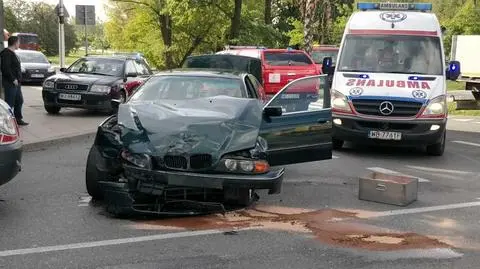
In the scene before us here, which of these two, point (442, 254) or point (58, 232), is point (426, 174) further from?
point (58, 232)

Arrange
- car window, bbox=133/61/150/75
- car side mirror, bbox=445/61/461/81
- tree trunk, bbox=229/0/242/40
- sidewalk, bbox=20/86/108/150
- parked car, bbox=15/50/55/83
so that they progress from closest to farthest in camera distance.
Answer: sidewalk, bbox=20/86/108/150 < car side mirror, bbox=445/61/461/81 < car window, bbox=133/61/150/75 < parked car, bbox=15/50/55/83 < tree trunk, bbox=229/0/242/40

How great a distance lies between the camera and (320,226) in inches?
238

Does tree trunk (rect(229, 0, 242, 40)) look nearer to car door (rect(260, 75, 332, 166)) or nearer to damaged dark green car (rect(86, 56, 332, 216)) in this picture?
car door (rect(260, 75, 332, 166))

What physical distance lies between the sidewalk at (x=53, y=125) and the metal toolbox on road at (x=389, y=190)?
19.4 feet

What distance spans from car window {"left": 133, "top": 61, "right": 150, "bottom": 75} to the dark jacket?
4.63 m

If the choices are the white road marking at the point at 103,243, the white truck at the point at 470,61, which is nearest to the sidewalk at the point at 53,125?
the white road marking at the point at 103,243

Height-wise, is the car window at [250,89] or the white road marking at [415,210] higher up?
the car window at [250,89]

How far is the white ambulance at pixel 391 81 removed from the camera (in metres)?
9.98

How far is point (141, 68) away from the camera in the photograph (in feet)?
55.4

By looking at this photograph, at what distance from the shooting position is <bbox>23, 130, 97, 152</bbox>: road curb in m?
10.3

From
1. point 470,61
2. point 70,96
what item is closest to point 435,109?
point 70,96

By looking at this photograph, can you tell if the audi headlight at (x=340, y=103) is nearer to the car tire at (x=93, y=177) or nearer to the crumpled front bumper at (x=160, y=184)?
the crumpled front bumper at (x=160, y=184)

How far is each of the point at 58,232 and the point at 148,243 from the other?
0.94 meters

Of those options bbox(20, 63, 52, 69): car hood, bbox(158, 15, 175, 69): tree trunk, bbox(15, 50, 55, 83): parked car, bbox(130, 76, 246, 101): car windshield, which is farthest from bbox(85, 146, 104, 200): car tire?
bbox(158, 15, 175, 69): tree trunk
